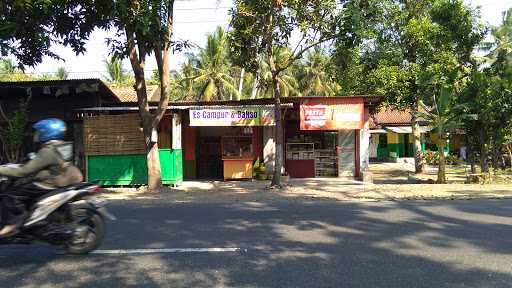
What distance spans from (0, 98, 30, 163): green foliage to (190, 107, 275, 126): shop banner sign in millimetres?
5557

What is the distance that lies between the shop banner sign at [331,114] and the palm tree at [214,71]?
19.1 meters

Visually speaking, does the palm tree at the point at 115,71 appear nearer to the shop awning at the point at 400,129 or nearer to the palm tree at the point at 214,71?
the palm tree at the point at 214,71

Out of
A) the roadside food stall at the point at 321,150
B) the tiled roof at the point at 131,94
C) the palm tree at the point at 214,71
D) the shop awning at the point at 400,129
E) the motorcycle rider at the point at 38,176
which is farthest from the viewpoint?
the palm tree at the point at 214,71

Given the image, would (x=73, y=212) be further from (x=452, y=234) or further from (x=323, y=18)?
(x=323, y=18)

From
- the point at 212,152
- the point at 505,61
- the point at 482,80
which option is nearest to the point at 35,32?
the point at 212,152

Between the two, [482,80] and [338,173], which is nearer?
[482,80]

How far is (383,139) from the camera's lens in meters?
37.5

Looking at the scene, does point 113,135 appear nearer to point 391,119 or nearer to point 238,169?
point 238,169

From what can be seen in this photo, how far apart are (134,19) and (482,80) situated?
12067mm

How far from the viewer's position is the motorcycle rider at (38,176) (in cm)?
580

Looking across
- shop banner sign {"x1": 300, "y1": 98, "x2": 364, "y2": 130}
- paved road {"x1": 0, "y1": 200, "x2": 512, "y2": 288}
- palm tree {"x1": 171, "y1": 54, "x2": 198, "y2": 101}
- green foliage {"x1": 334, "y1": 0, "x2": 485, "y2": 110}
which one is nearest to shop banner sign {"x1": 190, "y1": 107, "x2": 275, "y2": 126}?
shop banner sign {"x1": 300, "y1": 98, "x2": 364, "y2": 130}

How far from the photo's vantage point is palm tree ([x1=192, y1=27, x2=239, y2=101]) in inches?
1420

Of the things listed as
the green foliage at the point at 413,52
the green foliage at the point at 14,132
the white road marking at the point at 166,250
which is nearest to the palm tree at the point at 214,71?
the green foliage at the point at 413,52

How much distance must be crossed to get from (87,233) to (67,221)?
0.29 metres
